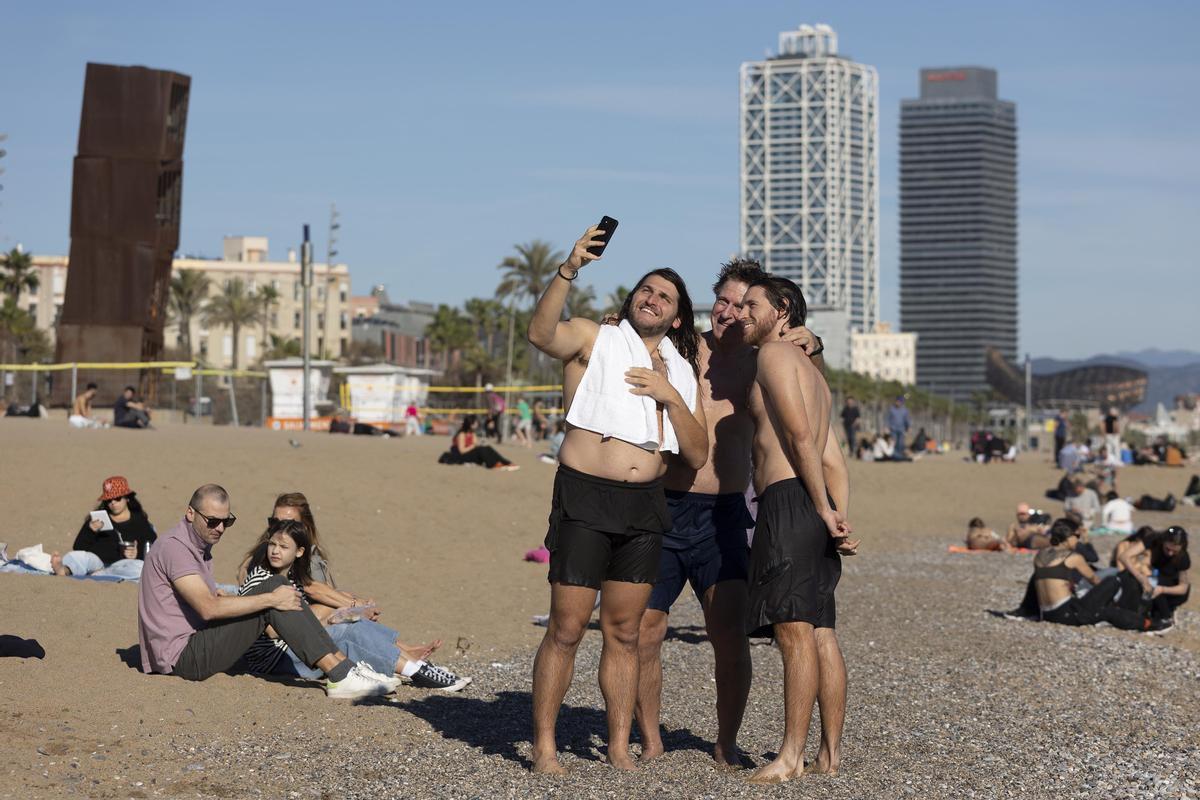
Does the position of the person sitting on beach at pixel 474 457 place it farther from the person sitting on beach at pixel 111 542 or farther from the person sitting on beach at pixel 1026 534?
the person sitting on beach at pixel 111 542

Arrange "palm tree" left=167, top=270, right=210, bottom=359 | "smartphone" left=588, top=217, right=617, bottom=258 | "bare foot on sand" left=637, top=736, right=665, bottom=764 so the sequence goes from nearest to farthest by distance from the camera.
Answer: "smartphone" left=588, top=217, right=617, bottom=258, "bare foot on sand" left=637, top=736, right=665, bottom=764, "palm tree" left=167, top=270, right=210, bottom=359

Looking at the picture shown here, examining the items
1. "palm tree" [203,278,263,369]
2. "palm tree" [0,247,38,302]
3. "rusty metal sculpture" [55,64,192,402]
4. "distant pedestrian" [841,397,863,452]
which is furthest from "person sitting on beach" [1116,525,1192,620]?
"palm tree" [203,278,263,369]

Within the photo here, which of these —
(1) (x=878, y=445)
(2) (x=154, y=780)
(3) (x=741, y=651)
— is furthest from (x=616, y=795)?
(1) (x=878, y=445)

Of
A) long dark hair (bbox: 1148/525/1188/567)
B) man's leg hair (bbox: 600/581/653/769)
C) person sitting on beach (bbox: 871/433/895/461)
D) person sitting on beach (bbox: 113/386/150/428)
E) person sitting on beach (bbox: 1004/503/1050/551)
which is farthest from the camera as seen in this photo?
person sitting on beach (bbox: 871/433/895/461)

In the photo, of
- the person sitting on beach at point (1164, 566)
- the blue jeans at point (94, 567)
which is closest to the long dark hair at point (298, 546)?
the blue jeans at point (94, 567)

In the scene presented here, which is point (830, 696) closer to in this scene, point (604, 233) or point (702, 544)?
point (702, 544)

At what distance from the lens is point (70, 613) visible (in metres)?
8.75

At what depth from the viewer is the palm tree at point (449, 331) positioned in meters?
113

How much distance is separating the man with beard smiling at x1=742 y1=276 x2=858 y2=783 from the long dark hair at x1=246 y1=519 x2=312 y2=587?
2.99m

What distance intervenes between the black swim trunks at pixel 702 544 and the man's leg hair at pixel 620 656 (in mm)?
248

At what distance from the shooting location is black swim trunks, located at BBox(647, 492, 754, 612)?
6.21 metres

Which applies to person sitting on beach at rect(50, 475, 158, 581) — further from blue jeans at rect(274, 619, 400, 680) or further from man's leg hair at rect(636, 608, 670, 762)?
man's leg hair at rect(636, 608, 670, 762)

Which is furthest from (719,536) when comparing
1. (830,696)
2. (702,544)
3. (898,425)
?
(898,425)

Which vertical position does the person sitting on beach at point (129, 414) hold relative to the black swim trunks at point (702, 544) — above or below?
above
